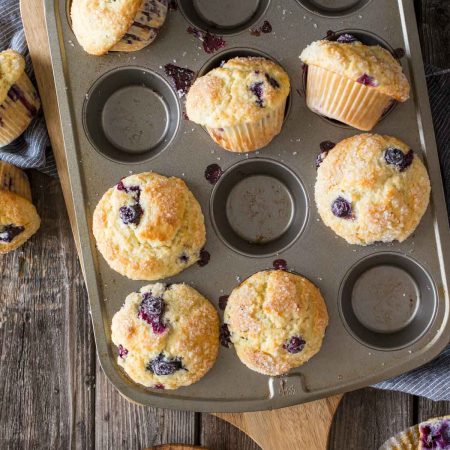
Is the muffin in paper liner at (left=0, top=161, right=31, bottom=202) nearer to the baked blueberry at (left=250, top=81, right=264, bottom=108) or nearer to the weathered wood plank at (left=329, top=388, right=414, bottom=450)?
the baked blueberry at (left=250, top=81, right=264, bottom=108)

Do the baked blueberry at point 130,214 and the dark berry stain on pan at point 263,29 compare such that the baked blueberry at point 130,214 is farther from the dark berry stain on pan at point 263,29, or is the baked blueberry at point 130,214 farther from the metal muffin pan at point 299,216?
the dark berry stain on pan at point 263,29

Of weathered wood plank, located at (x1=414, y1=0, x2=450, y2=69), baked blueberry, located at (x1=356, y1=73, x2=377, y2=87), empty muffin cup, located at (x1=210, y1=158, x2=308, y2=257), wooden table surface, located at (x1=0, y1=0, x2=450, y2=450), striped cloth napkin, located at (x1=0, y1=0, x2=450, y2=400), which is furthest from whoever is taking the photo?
wooden table surface, located at (x1=0, y1=0, x2=450, y2=450)

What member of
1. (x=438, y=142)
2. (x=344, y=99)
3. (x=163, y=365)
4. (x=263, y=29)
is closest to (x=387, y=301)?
(x=438, y=142)

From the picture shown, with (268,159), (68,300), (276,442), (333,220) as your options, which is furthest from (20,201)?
(276,442)

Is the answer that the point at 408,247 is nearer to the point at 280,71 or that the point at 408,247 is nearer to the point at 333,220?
the point at 333,220

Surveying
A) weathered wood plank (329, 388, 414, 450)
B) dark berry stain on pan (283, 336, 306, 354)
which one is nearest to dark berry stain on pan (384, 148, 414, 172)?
dark berry stain on pan (283, 336, 306, 354)
